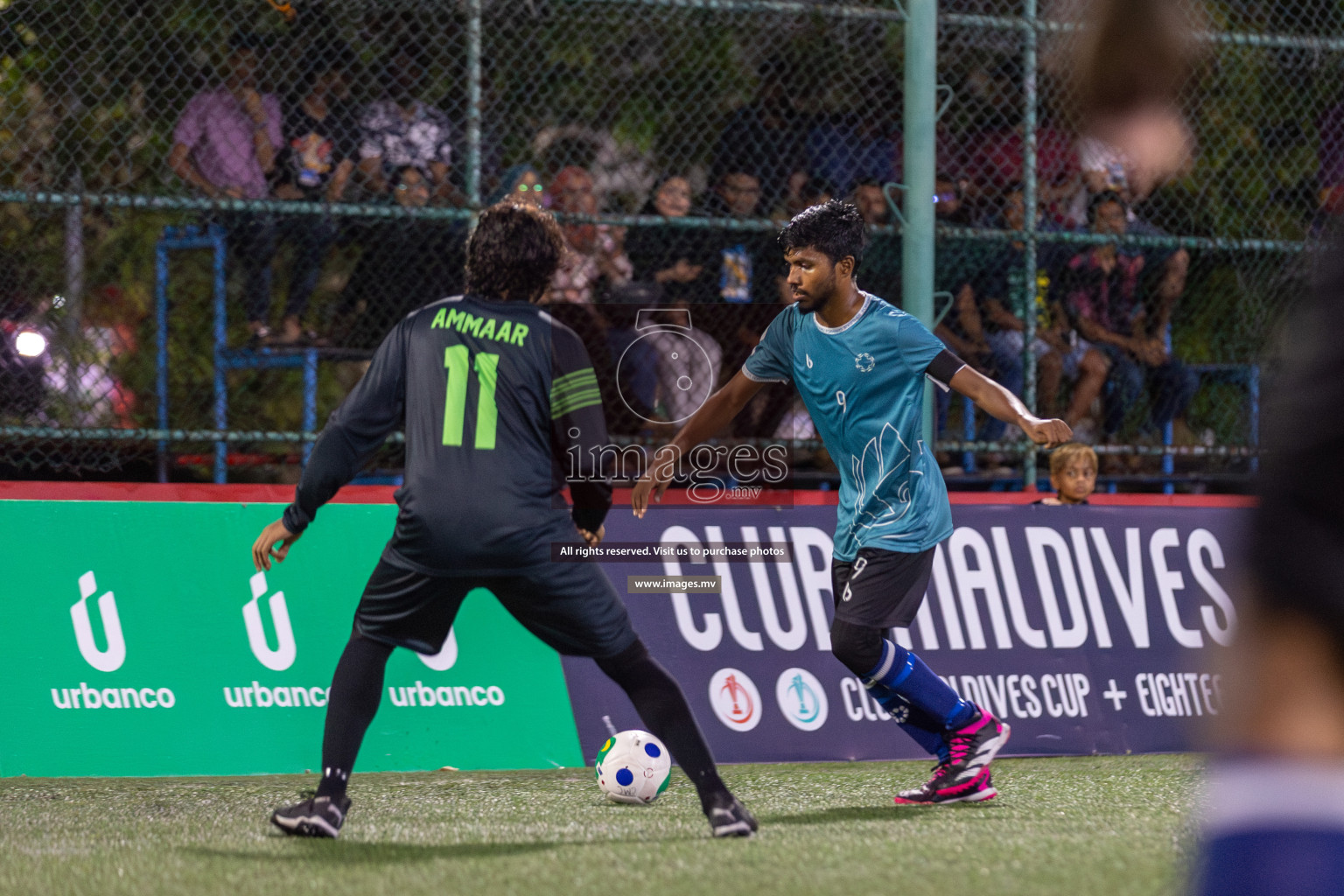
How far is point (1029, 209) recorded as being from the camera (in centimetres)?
888

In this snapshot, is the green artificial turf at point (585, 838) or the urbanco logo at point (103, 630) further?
the urbanco logo at point (103, 630)

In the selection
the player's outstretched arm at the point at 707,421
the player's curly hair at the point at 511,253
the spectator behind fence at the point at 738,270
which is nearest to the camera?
the player's curly hair at the point at 511,253

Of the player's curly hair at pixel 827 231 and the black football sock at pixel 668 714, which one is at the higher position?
the player's curly hair at pixel 827 231

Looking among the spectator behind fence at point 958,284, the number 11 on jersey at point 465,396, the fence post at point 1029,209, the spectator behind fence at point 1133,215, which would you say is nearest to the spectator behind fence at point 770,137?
the spectator behind fence at point 958,284

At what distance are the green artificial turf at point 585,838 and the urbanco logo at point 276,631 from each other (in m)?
0.54

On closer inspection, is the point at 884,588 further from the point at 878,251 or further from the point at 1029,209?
the point at 1029,209

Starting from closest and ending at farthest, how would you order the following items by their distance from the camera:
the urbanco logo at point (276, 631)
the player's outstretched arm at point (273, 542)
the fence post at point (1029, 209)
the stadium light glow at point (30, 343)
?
the player's outstretched arm at point (273, 542) < the urbanco logo at point (276, 631) < the stadium light glow at point (30, 343) < the fence post at point (1029, 209)

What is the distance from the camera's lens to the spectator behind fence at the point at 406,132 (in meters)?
8.33

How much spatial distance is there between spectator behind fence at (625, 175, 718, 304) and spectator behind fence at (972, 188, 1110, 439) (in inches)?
63.9

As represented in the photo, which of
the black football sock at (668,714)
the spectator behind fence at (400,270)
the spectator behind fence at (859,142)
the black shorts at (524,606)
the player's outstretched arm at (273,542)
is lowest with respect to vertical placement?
the black football sock at (668,714)

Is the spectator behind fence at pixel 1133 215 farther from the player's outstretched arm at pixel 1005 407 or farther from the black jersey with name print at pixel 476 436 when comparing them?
the black jersey with name print at pixel 476 436

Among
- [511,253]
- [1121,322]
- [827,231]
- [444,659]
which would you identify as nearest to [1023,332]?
[1121,322]

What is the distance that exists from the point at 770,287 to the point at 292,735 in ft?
11.7

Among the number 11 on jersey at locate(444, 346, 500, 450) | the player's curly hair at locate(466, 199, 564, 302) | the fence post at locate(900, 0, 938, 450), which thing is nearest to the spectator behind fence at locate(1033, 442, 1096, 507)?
the fence post at locate(900, 0, 938, 450)
